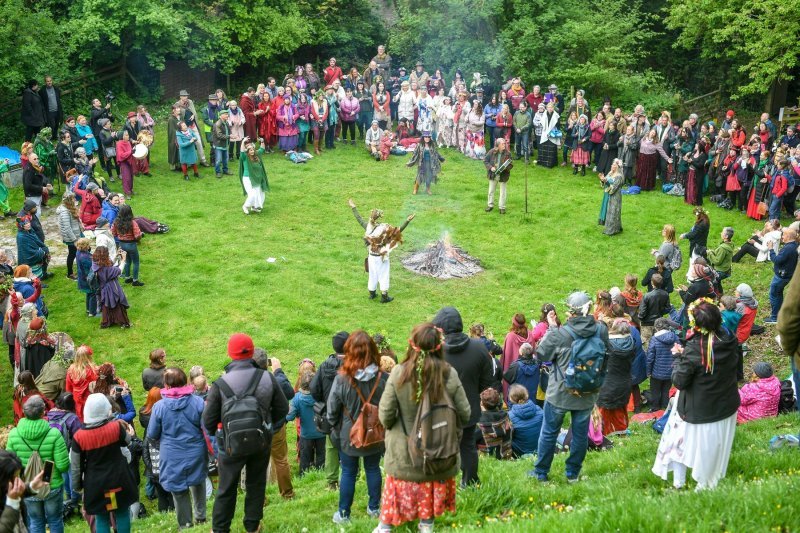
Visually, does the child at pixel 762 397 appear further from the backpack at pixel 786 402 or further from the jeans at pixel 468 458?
the jeans at pixel 468 458

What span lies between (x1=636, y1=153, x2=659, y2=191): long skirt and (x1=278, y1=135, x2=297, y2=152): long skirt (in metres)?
9.22

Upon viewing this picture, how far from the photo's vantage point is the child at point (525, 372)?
1120 cm

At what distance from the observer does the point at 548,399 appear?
307 inches

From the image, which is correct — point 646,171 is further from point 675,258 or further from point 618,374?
point 618,374

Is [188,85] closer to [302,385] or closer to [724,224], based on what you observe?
[724,224]

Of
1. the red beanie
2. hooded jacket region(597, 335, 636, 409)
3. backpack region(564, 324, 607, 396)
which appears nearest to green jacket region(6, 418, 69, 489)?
the red beanie

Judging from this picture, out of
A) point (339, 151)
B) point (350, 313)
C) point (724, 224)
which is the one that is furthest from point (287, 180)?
point (724, 224)

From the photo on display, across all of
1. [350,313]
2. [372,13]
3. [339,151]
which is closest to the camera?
[350,313]

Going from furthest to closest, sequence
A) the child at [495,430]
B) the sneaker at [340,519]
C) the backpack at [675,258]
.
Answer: the backpack at [675,258] → the child at [495,430] → the sneaker at [340,519]

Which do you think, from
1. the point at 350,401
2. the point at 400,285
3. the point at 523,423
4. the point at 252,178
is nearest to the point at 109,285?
the point at 400,285

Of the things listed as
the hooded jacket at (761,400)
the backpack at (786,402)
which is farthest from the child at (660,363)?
the backpack at (786,402)

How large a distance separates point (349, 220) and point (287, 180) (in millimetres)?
3159

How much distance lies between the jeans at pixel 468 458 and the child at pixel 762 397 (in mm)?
4432

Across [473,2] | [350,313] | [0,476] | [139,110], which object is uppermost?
[473,2]
